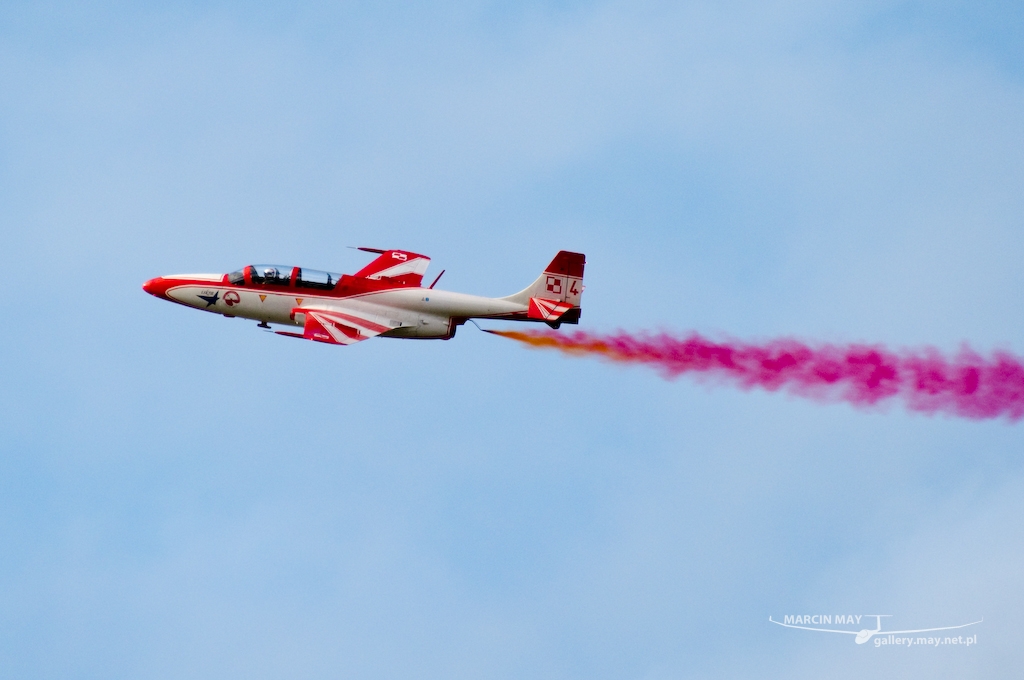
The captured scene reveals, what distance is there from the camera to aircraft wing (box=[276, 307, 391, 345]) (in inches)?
2638

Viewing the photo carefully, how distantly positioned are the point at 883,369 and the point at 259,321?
22.5 meters

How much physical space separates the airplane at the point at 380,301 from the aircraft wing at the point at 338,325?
34 millimetres

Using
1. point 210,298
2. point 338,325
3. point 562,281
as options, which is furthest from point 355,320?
point 562,281

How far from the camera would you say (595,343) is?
70812 millimetres

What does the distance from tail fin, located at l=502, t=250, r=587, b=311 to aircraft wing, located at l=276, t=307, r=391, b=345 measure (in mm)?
5532

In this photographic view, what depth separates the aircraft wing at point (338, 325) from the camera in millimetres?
67000

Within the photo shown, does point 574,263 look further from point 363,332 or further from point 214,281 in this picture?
point 214,281

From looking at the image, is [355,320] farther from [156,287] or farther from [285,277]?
[156,287]

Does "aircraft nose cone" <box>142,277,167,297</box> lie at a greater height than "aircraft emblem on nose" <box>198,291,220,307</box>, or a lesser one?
greater

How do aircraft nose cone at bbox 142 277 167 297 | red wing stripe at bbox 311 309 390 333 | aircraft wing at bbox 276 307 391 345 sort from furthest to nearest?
aircraft nose cone at bbox 142 277 167 297
red wing stripe at bbox 311 309 390 333
aircraft wing at bbox 276 307 391 345

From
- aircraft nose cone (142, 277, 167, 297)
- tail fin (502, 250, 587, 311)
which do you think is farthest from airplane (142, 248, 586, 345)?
aircraft nose cone (142, 277, 167, 297)

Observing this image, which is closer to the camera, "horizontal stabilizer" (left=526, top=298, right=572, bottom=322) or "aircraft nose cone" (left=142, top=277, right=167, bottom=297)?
"horizontal stabilizer" (left=526, top=298, right=572, bottom=322)

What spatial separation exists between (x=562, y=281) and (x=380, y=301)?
637 cm

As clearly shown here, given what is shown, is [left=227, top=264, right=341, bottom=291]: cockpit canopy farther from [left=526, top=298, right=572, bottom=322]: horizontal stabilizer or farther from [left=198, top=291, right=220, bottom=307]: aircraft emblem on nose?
[left=526, top=298, right=572, bottom=322]: horizontal stabilizer
